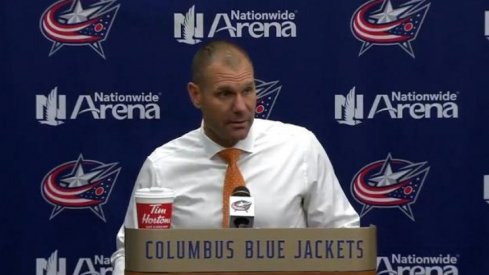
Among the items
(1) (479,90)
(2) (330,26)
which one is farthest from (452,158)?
(2) (330,26)

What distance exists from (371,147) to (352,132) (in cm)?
10

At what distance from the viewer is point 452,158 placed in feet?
14.8

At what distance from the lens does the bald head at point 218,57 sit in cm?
319

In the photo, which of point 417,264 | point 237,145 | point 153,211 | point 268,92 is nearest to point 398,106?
point 268,92

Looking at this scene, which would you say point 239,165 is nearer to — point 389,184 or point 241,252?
point 241,252

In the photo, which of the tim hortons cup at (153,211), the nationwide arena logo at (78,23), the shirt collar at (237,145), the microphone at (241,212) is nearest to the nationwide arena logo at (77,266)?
the nationwide arena logo at (78,23)

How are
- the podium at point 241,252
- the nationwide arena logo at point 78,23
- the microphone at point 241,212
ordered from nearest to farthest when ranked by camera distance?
the podium at point 241,252, the microphone at point 241,212, the nationwide arena logo at point 78,23

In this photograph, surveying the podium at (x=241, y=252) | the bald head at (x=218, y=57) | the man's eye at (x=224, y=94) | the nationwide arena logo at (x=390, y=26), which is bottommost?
the podium at (x=241, y=252)

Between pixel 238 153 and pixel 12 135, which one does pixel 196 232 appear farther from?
pixel 12 135

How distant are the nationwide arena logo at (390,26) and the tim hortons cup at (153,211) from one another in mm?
2056

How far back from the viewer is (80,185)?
14.9 feet

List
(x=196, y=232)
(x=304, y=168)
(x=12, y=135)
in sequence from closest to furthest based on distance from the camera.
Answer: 1. (x=196, y=232)
2. (x=304, y=168)
3. (x=12, y=135)

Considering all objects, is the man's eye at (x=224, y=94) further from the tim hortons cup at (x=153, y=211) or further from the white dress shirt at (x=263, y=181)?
the tim hortons cup at (x=153, y=211)

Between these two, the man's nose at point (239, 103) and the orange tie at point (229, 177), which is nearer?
the man's nose at point (239, 103)
